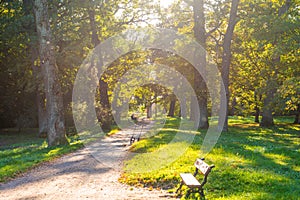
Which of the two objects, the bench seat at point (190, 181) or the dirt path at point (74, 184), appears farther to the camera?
the dirt path at point (74, 184)

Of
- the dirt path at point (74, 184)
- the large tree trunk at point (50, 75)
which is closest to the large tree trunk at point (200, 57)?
the large tree trunk at point (50, 75)

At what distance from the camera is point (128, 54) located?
39625 millimetres

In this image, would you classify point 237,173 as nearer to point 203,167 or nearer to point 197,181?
point 203,167

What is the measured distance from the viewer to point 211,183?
9.34m

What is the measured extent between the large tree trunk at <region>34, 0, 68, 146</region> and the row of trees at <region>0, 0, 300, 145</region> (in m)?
0.06

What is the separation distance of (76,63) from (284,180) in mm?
25661

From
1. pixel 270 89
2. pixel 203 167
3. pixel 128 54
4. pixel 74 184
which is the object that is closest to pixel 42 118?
pixel 128 54

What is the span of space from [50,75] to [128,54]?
63.0 feet

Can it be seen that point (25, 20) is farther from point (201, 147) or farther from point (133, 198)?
point (133, 198)

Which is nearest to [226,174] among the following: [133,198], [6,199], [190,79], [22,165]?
[133,198]

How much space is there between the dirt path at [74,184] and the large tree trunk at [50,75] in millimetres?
6407

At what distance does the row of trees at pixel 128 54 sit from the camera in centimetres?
2202

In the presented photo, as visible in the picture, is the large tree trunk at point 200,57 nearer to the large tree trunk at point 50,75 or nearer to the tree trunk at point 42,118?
the large tree trunk at point 50,75

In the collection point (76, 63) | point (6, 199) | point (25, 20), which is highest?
point (25, 20)
